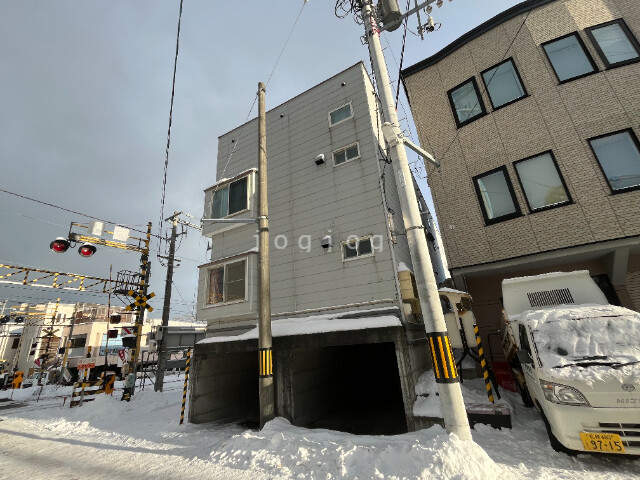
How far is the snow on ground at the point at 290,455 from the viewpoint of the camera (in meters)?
4.36

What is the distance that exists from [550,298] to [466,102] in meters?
8.79

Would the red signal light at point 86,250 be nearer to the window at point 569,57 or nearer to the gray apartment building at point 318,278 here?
the gray apartment building at point 318,278

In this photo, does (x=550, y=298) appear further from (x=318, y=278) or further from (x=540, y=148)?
(x=318, y=278)

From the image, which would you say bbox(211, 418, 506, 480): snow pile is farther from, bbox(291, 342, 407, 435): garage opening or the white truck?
bbox(291, 342, 407, 435): garage opening

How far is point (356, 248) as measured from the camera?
33.4 ft

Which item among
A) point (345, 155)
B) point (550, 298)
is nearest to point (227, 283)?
point (345, 155)

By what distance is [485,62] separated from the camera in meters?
11.8

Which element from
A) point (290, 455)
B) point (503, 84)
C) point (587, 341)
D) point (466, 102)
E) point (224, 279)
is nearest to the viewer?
point (587, 341)

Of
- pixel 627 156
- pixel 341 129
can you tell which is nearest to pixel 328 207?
pixel 341 129

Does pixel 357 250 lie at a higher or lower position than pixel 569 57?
lower

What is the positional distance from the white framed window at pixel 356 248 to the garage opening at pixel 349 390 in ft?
12.4

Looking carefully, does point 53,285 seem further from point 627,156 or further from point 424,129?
point 627,156

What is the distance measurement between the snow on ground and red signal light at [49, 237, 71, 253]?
6.63 m

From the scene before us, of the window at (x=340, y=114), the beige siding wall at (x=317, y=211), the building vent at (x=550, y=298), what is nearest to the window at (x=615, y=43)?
the beige siding wall at (x=317, y=211)
